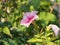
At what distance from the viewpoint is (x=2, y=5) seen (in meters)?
1.38

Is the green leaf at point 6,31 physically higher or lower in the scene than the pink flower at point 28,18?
lower

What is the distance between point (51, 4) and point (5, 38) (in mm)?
342

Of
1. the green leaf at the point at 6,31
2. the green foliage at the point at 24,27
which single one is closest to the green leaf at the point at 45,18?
the green foliage at the point at 24,27

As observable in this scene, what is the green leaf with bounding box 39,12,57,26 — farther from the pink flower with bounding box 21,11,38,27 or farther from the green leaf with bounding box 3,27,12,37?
the green leaf with bounding box 3,27,12,37

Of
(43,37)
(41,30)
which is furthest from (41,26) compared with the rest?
(43,37)

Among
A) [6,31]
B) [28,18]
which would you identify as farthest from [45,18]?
[6,31]

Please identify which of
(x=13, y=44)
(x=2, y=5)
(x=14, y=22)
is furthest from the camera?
(x=2, y=5)

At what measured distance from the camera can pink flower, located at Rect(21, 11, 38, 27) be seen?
3.75 feet

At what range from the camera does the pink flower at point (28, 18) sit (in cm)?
114

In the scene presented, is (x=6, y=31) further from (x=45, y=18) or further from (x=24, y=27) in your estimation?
(x=45, y=18)

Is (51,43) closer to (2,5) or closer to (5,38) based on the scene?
(5,38)

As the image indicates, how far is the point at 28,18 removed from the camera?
3.97 ft

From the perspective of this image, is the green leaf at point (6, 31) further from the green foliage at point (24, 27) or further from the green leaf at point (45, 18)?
the green leaf at point (45, 18)

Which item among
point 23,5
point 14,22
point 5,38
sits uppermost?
point 23,5
